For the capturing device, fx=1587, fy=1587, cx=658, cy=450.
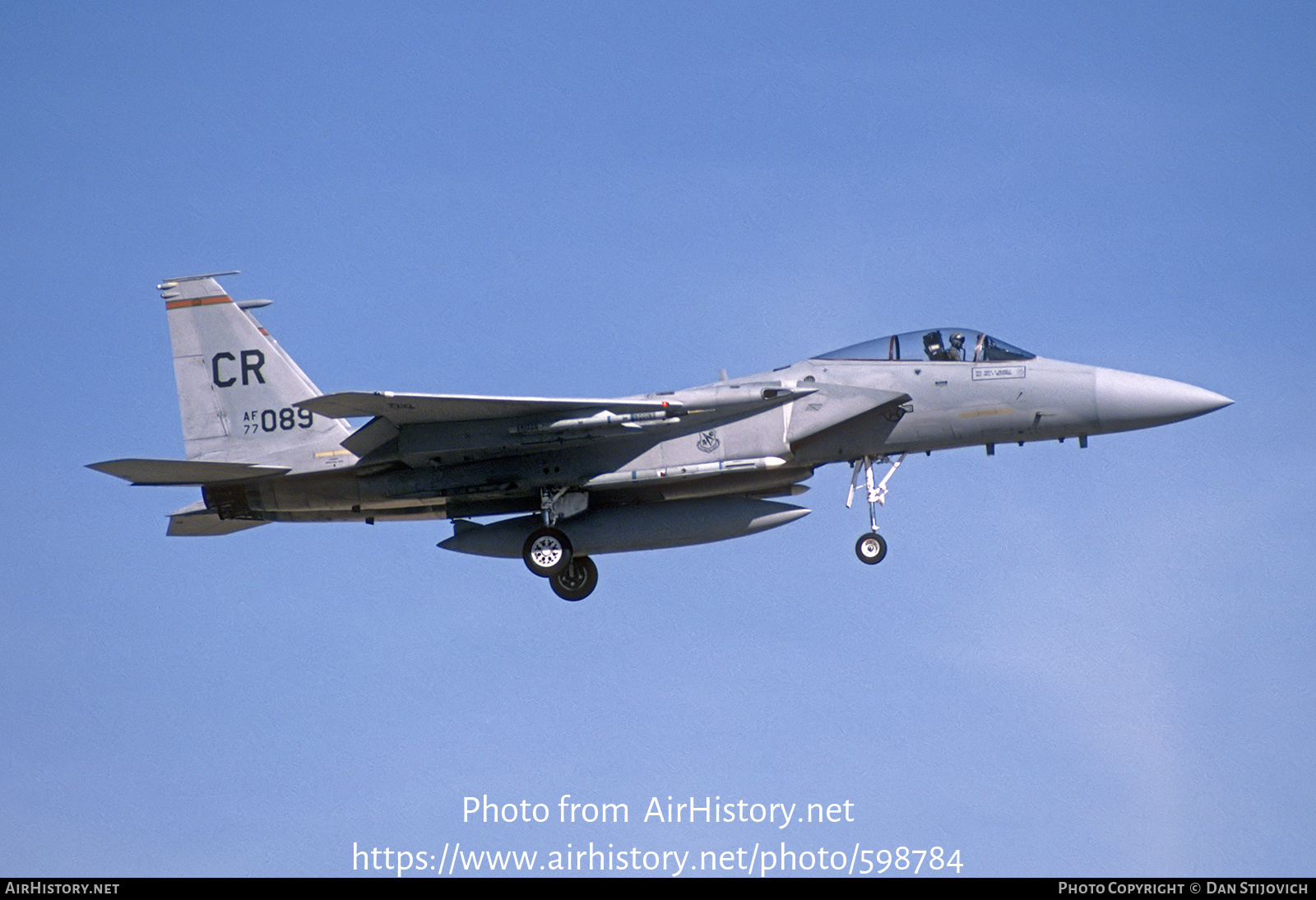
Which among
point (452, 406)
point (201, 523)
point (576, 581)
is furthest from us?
point (201, 523)

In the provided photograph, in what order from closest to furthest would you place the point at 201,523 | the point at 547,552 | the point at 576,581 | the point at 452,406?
the point at 452,406, the point at 547,552, the point at 576,581, the point at 201,523

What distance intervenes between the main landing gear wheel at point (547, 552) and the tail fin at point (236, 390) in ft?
8.42

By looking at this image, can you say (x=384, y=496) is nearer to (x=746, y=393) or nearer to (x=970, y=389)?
(x=746, y=393)

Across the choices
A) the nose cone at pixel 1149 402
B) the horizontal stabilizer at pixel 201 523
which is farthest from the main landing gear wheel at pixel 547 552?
the nose cone at pixel 1149 402

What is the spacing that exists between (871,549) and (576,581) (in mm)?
4132

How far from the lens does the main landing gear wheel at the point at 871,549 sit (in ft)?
63.7

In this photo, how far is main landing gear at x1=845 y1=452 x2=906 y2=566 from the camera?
19406 mm

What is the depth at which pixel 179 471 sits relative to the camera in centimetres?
2000

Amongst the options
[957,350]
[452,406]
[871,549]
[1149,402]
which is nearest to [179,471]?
[452,406]

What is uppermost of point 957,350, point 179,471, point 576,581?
point 957,350

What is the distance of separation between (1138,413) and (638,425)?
20.1 ft

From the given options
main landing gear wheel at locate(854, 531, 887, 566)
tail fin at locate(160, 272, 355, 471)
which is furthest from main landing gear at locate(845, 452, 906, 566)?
tail fin at locate(160, 272, 355, 471)

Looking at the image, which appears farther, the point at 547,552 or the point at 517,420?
the point at 547,552

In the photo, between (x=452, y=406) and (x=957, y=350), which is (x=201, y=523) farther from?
(x=957, y=350)
